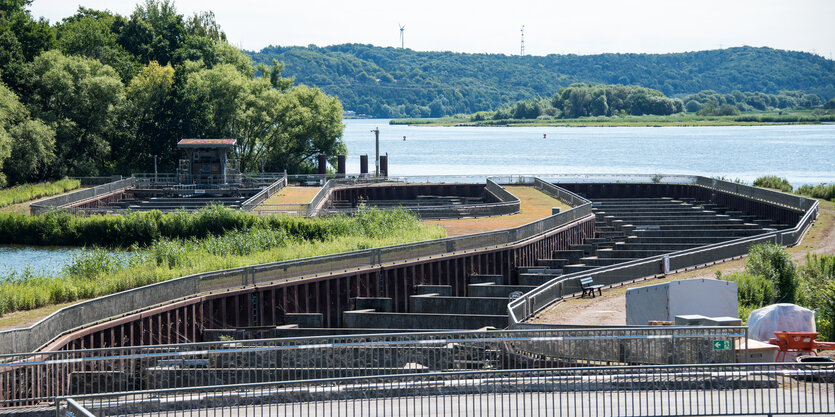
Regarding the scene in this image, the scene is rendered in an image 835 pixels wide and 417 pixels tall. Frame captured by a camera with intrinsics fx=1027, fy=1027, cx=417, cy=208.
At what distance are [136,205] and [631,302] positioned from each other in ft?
160

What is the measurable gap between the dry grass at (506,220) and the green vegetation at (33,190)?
99.6 feet

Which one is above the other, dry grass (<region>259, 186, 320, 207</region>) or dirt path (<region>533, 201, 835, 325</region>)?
dry grass (<region>259, 186, 320, 207</region>)

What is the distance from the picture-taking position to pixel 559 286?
113 ft

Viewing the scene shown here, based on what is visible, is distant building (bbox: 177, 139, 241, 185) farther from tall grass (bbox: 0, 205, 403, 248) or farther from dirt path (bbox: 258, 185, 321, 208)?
tall grass (bbox: 0, 205, 403, 248)

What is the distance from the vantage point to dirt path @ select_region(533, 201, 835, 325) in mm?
30859

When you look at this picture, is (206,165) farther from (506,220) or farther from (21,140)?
(506,220)

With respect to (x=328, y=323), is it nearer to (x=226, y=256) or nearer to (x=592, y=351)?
(x=226, y=256)

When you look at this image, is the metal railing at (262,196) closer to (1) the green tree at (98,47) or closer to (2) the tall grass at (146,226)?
(2) the tall grass at (146,226)

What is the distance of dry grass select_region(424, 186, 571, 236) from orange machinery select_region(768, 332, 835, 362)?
95.8 ft

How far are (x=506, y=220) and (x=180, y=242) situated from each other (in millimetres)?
18376

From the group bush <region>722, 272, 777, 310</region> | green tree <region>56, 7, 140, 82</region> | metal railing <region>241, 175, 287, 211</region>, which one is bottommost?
bush <region>722, 272, 777, 310</region>

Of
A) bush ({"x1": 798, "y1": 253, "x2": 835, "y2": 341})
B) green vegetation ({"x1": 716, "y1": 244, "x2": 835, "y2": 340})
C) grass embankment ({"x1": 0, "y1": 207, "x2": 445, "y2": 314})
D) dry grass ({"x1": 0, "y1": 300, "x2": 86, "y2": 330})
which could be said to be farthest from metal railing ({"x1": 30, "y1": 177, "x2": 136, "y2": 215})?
bush ({"x1": 798, "y1": 253, "x2": 835, "y2": 341})

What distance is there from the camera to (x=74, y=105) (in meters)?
86.9

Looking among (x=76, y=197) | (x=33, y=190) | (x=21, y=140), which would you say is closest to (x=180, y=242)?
(x=76, y=197)
